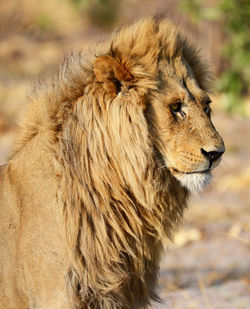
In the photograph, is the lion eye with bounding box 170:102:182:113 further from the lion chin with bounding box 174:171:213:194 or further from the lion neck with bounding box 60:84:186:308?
the lion chin with bounding box 174:171:213:194

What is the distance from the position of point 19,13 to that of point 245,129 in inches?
Answer: 570

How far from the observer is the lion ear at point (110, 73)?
3121 mm

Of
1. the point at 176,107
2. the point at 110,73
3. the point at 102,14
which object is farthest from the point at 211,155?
the point at 102,14

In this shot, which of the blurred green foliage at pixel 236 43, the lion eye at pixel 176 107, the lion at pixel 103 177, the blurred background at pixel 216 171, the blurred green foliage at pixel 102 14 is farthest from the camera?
the blurred green foliage at pixel 102 14

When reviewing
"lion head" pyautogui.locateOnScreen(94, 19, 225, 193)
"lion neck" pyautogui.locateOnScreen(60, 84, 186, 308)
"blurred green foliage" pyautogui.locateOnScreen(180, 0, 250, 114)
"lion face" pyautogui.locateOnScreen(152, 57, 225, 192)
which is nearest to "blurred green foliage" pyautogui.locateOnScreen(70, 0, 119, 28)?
"blurred green foliage" pyautogui.locateOnScreen(180, 0, 250, 114)

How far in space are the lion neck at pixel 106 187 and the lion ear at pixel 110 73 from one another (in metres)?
0.07

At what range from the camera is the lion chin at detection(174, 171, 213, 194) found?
3.13 m

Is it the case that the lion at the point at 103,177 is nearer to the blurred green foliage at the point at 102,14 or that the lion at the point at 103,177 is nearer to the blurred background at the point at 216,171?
the blurred background at the point at 216,171

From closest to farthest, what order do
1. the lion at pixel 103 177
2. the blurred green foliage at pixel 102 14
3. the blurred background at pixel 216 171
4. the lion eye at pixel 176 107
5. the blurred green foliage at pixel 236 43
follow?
the lion at pixel 103 177 → the lion eye at pixel 176 107 → the blurred background at pixel 216 171 → the blurred green foliage at pixel 236 43 → the blurred green foliage at pixel 102 14

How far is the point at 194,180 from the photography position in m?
3.13

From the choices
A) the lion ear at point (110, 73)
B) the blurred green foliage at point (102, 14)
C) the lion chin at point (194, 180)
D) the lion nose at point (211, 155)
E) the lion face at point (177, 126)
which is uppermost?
the blurred green foliage at point (102, 14)

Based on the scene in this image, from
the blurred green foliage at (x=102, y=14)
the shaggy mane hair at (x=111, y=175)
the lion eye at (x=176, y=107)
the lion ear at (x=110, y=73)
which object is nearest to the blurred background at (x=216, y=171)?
the shaggy mane hair at (x=111, y=175)

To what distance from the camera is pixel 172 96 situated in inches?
126

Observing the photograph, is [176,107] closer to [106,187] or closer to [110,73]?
[110,73]
